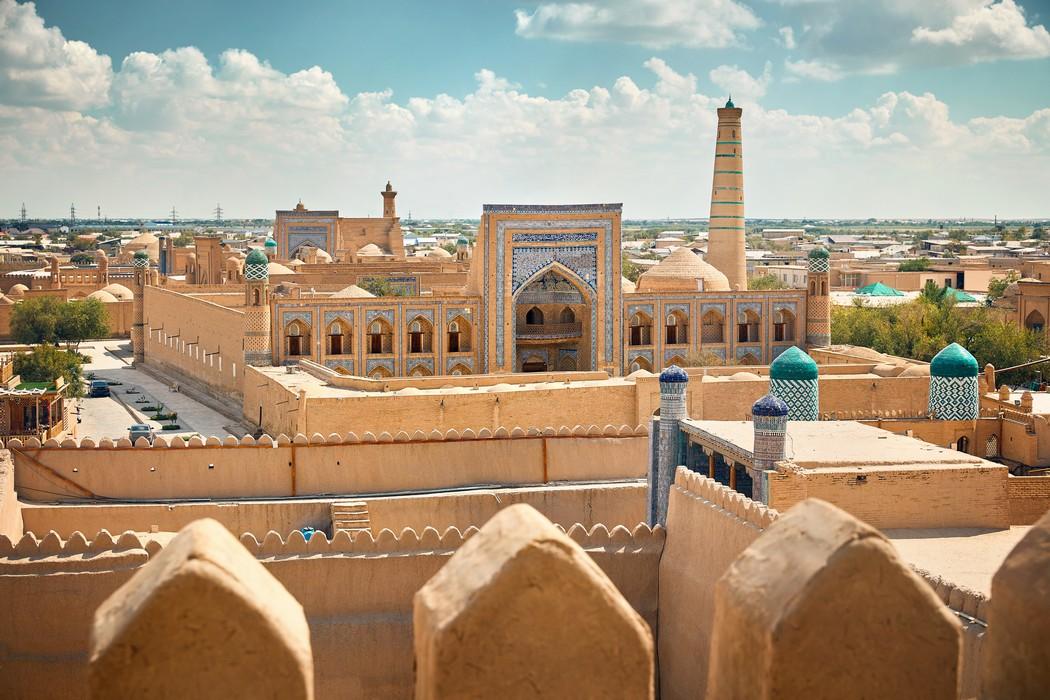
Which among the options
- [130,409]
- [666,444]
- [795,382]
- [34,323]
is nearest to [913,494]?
[666,444]

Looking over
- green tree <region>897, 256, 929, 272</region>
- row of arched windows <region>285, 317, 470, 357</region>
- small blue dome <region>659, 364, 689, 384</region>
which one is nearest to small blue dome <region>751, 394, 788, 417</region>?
small blue dome <region>659, 364, 689, 384</region>

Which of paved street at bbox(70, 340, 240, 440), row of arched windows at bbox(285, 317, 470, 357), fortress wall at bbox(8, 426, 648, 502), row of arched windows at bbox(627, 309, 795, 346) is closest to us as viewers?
fortress wall at bbox(8, 426, 648, 502)

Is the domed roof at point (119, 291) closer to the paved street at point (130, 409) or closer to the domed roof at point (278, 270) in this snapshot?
the domed roof at point (278, 270)

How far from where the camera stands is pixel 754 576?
11.4 ft

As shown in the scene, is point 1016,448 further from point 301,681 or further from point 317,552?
point 301,681

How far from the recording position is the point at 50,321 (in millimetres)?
44875

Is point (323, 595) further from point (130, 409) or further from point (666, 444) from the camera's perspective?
point (130, 409)

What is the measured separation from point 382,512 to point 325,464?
0.92 meters

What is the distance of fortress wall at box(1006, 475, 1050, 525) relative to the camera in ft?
44.2

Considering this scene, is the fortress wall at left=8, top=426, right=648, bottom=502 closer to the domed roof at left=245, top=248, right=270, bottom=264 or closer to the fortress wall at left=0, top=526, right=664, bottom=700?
the fortress wall at left=0, top=526, right=664, bottom=700

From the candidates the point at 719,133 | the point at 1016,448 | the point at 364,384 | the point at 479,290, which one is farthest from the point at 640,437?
the point at 719,133

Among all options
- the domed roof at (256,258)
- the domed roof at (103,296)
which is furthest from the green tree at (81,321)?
the domed roof at (256,258)

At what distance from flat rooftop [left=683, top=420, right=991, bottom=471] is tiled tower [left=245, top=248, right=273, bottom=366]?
1574 centimetres

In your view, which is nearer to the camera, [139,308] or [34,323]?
[139,308]
